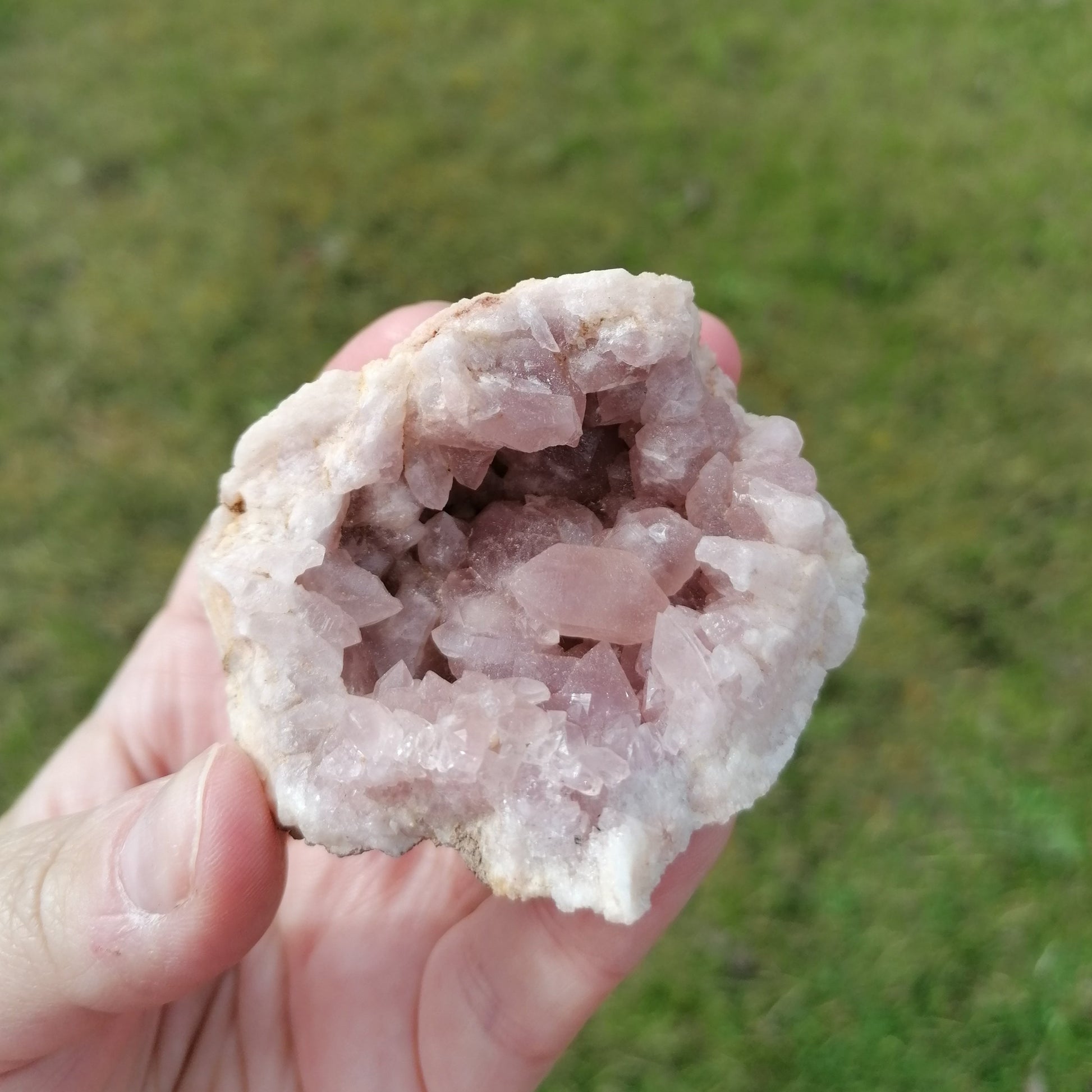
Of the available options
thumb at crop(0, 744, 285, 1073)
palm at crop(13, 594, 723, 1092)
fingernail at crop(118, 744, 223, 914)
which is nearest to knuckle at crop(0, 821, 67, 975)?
thumb at crop(0, 744, 285, 1073)

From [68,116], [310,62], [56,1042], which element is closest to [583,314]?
[56,1042]

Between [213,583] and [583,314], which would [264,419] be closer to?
[213,583]

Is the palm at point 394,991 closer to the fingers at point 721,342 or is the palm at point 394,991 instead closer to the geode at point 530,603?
the geode at point 530,603

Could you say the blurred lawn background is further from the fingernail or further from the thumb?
the fingernail

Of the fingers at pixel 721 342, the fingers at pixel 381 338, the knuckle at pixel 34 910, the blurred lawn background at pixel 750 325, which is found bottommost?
the blurred lawn background at pixel 750 325

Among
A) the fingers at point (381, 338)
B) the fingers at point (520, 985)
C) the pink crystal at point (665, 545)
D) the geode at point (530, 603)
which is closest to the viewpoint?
the geode at point (530, 603)

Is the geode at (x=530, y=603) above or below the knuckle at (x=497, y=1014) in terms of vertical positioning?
above

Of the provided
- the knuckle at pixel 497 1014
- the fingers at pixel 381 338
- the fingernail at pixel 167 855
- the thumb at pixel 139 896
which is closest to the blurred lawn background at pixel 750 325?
the knuckle at pixel 497 1014

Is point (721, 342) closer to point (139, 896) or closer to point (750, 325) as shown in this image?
point (750, 325)
